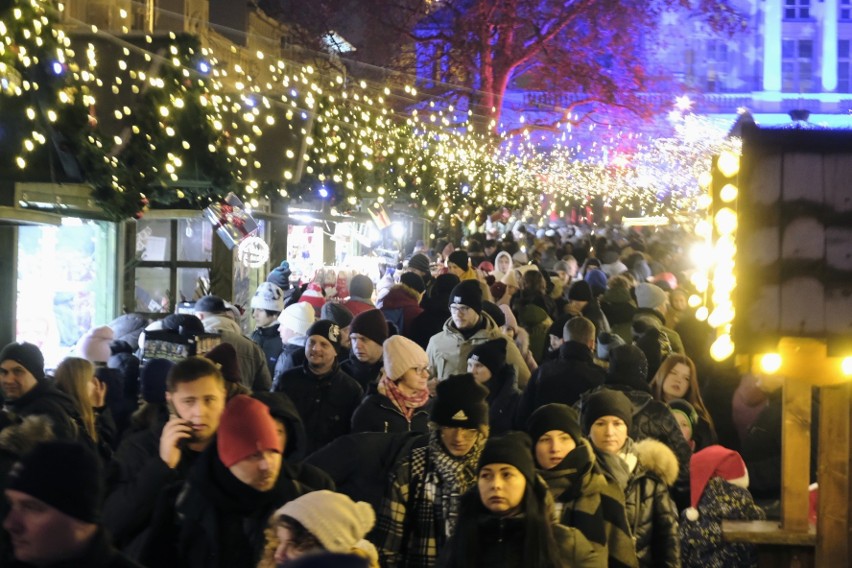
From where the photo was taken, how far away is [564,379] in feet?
27.0

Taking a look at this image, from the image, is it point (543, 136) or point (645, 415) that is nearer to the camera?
point (645, 415)

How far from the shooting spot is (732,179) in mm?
4543

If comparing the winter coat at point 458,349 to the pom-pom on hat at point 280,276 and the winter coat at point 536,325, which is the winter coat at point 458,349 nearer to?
the winter coat at point 536,325

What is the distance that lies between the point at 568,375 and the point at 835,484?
11.1ft

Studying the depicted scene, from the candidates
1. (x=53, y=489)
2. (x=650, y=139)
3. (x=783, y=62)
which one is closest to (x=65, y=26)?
(x=53, y=489)

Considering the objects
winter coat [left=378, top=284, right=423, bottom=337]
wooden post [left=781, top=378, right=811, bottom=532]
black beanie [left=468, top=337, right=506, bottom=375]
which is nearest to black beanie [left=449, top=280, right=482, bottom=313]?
black beanie [left=468, top=337, right=506, bottom=375]

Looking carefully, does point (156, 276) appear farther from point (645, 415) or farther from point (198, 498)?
point (198, 498)

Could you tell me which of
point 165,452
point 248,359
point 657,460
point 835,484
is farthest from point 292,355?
point 835,484

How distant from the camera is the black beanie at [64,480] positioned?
10.9 ft

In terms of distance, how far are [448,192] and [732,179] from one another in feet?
68.5

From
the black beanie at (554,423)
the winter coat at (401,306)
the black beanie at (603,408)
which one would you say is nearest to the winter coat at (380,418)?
the black beanie at (603,408)

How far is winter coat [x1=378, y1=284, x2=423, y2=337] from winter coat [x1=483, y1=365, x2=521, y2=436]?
3040 mm

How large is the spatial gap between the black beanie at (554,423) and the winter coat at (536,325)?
269 inches

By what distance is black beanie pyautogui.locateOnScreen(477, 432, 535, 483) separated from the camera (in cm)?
461
